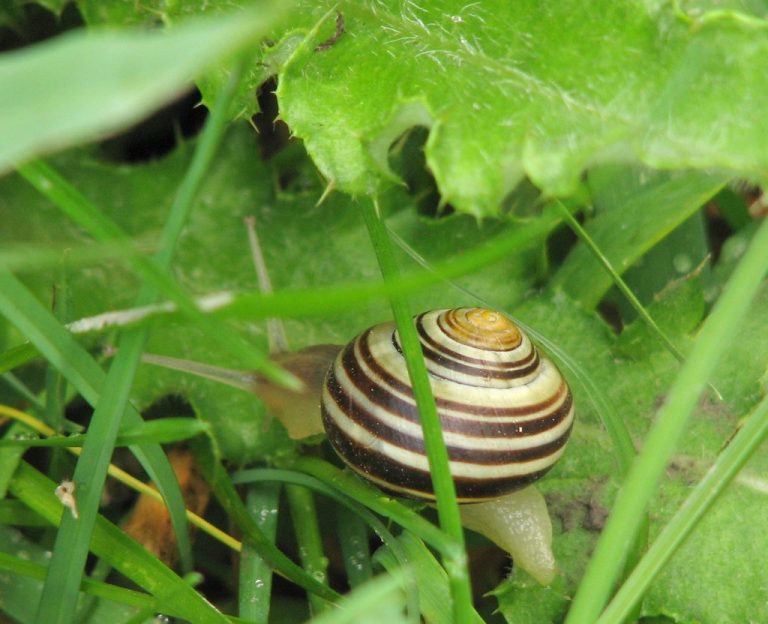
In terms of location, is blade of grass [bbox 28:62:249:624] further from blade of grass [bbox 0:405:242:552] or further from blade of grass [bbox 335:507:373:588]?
blade of grass [bbox 335:507:373:588]

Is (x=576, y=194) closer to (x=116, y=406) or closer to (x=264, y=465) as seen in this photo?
(x=116, y=406)

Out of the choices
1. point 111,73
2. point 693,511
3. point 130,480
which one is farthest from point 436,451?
point 111,73

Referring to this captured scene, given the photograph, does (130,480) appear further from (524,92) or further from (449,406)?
(524,92)

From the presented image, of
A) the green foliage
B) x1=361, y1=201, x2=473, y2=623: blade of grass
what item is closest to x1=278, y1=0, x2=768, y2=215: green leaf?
the green foliage

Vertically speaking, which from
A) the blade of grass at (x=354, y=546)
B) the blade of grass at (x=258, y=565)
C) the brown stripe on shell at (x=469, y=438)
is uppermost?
the brown stripe on shell at (x=469, y=438)

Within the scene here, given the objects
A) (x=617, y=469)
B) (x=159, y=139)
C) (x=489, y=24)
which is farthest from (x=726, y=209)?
(x=159, y=139)

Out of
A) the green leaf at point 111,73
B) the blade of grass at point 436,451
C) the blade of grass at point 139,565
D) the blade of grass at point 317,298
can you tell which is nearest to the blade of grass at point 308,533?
the blade of grass at point 139,565

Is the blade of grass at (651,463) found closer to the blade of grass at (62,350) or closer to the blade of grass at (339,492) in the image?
the blade of grass at (339,492)

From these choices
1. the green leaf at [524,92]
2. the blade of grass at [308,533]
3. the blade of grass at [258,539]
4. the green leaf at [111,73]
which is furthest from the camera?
the blade of grass at [308,533]
